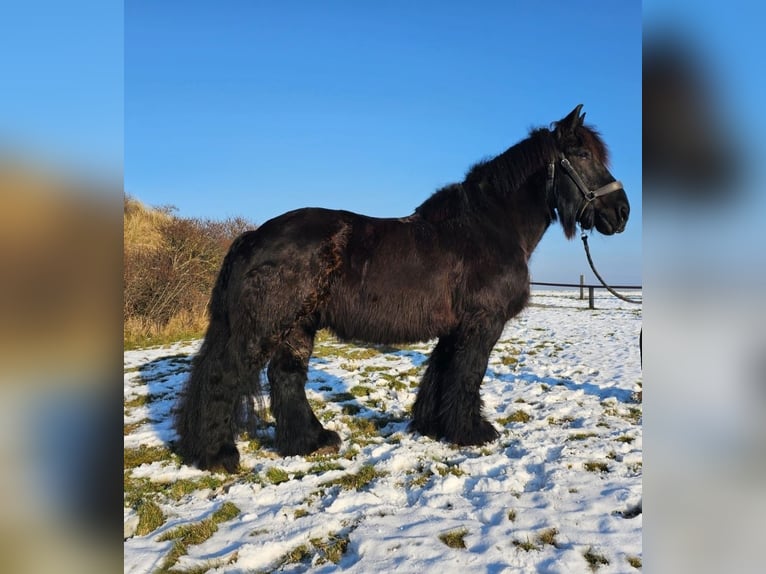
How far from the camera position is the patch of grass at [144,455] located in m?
3.54

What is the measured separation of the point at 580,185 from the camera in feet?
11.9

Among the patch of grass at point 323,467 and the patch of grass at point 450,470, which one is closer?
the patch of grass at point 450,470

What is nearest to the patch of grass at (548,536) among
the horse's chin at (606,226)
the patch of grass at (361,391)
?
the horse's chin at (606,226)

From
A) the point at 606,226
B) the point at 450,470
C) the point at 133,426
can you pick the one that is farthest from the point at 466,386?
the point at 133,426

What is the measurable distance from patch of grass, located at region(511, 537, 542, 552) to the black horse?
4.68 ft

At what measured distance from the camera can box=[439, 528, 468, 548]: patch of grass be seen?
7.63ft

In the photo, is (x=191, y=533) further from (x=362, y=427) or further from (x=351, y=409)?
(x=351, y=409)

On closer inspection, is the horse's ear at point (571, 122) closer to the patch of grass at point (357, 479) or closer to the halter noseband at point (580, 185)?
the halter noseband at point (580, 185)

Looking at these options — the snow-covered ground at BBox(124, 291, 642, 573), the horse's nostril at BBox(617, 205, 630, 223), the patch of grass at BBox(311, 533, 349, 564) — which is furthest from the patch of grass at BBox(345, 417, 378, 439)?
the horse's nostril at BBox(617, 205, 630, 223)

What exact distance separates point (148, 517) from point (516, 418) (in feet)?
10.5
